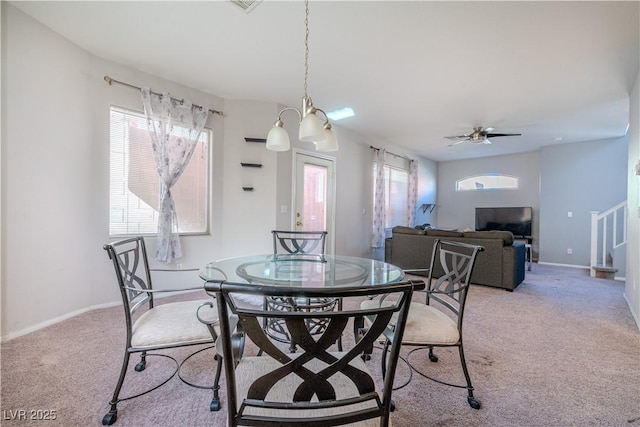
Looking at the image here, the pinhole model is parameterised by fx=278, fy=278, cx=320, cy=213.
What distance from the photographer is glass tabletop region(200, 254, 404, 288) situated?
1.72 meters

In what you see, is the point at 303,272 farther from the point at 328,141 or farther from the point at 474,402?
the point at 474,402

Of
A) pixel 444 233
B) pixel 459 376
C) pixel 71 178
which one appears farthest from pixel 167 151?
pixel 444 233

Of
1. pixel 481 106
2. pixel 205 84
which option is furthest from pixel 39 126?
pixel 481 106

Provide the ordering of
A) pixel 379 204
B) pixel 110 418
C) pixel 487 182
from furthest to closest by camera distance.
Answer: pixel 487 182, pixel 379 204, pixel 110 418

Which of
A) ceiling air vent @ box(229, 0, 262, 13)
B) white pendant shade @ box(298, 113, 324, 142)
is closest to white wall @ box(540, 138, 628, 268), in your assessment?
white pendant shade @ box(298, 113, 324, 142)

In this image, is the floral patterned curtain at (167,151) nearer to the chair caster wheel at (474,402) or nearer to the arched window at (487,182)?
the chair caster wheel at (474,402)

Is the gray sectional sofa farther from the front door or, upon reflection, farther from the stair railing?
the stair railing

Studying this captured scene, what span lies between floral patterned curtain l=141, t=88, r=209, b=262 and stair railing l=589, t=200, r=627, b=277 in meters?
7.01

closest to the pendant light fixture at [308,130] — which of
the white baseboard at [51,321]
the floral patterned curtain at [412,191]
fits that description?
the white baseboard at [51,321]

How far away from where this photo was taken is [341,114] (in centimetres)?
451

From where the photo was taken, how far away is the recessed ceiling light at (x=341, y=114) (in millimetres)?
4340

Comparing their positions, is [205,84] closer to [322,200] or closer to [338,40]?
[338,40]

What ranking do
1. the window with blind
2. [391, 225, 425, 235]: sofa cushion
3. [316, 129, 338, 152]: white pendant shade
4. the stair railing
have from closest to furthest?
[316, 129, 338, 152]: white pendant shade
the window with blind
[391, 225, 425, 235]: sofa cushion
the stair railing

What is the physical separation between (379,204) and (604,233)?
4014mm
